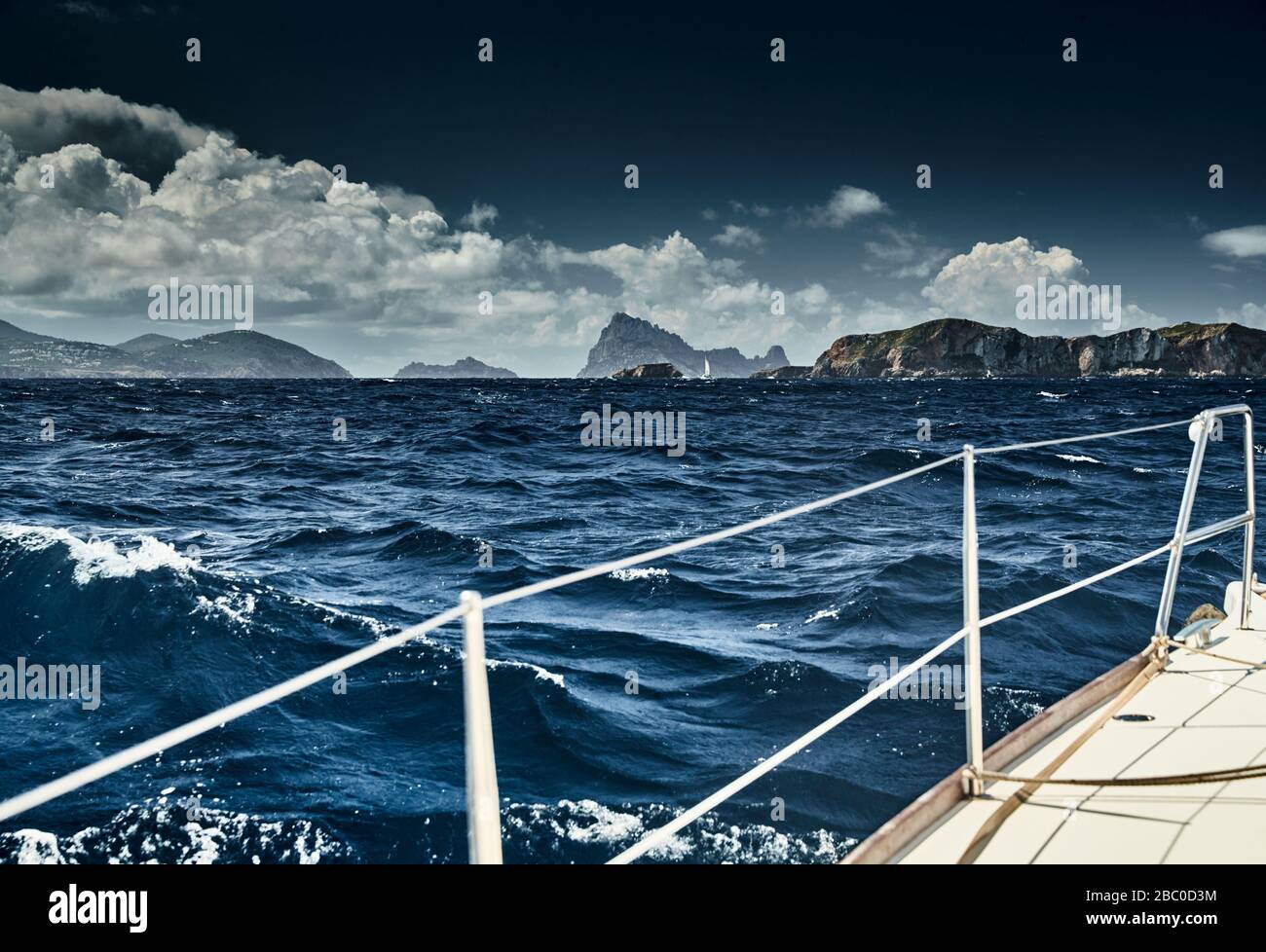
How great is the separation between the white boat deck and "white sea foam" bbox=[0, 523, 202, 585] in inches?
479

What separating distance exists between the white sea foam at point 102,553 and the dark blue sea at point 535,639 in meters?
0.08

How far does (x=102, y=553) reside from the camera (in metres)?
13.2

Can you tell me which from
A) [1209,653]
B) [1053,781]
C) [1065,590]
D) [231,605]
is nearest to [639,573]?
[231,605]

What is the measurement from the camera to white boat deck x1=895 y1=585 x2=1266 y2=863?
284 cm

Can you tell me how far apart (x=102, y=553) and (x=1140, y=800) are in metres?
14.7

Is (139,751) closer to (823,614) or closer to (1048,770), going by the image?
(1048,770)

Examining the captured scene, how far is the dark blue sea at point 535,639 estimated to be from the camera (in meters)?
6.20

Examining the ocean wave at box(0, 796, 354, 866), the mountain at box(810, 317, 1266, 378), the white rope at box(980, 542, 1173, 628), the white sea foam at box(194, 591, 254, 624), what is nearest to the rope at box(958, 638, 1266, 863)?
the white rope at box(980, 542, 1173, 628)

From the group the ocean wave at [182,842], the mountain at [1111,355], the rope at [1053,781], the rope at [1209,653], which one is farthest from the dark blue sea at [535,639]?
the mountain at [1111,355]

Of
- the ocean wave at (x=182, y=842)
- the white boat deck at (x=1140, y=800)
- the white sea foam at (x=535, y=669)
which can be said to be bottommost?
the ocean wave at (x=182, y=842)

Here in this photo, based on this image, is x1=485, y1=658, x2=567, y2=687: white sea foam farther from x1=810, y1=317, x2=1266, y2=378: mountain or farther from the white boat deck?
x1=810, y1=317, x2=1266, y2=378: mountain

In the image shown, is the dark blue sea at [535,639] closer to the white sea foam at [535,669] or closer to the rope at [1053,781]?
the white sea foam at [535,669]

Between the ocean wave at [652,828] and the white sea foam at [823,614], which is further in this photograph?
the white sea foam at [823,614]
